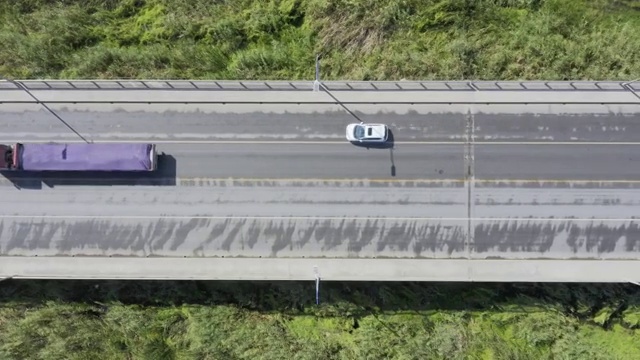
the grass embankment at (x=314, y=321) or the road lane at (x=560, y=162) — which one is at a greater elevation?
the road lane at (x=560, y=162)

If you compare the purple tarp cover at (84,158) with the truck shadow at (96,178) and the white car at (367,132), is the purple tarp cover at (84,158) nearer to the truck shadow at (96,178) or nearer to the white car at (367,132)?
the truck shadow at (96,178)

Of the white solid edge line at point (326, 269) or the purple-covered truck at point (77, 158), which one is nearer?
the white solid edge line at point (326, 269)

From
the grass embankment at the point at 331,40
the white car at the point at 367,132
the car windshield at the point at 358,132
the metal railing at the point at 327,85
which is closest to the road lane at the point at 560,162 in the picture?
the metal railing at the point at 327,85

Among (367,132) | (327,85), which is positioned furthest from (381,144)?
(327,85)

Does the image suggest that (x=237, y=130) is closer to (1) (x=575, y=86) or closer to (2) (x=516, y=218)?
(2) (x=516, y=218)

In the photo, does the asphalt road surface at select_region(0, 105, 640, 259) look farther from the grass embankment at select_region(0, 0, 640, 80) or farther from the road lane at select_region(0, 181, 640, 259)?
the grass embankment at select_region(0, 0, 640, 80)

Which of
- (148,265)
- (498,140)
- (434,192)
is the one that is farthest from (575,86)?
(148,265)

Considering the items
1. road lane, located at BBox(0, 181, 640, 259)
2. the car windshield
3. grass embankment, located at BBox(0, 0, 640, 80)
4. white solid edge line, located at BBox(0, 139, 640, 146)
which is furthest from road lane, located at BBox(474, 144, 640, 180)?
the car windshield
